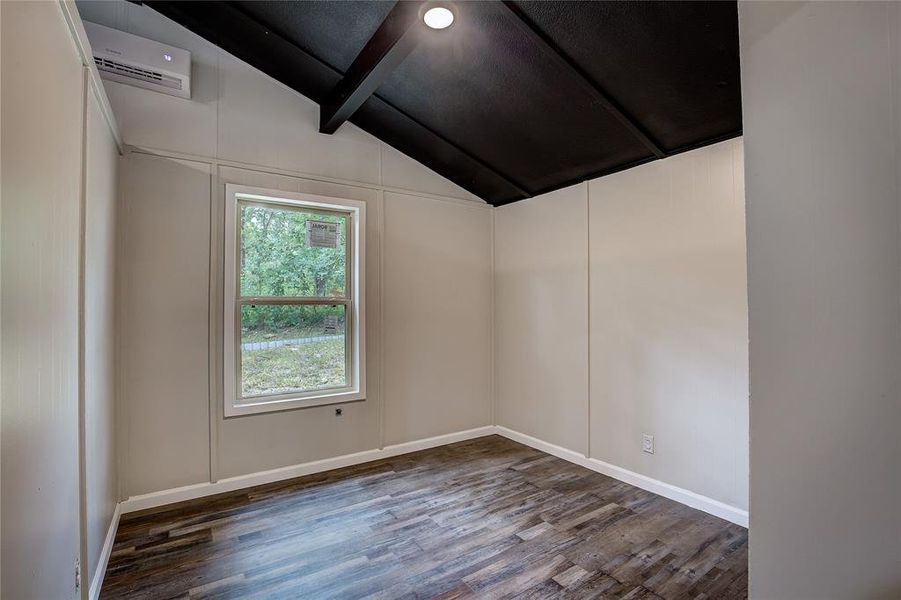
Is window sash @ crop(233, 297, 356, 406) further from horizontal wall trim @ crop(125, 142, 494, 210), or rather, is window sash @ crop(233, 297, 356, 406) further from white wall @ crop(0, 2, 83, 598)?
white wall @ crop(0, 2, 83, 598)

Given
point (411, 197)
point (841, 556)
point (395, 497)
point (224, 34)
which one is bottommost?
point (395, 497)

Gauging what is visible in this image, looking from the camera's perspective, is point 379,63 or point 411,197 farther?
point 411,197

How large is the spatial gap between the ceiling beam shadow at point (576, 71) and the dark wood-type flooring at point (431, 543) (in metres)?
2.41

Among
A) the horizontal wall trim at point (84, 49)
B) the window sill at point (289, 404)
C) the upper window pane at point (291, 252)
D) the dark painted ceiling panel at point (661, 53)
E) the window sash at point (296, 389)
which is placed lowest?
the window sill at point (289, 404)

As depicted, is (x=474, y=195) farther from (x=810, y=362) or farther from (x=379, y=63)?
(x=810, y=362)

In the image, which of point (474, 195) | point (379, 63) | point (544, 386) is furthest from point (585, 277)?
point (379, 63)

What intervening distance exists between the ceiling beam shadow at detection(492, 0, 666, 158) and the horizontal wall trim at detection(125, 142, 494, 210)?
69.7 inches

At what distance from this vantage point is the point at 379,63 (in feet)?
8.01

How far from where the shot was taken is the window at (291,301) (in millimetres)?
3039

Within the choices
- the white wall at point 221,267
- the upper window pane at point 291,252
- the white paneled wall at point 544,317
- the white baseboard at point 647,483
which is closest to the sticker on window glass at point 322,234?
the upper window pane at point 291,252

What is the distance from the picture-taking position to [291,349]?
130 inches

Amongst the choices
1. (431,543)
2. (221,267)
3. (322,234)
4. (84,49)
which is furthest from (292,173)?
(431,543)

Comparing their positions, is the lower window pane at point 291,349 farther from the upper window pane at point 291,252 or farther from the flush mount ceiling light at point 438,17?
the flush mount ceiling light at point 438,17

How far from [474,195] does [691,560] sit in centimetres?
329
